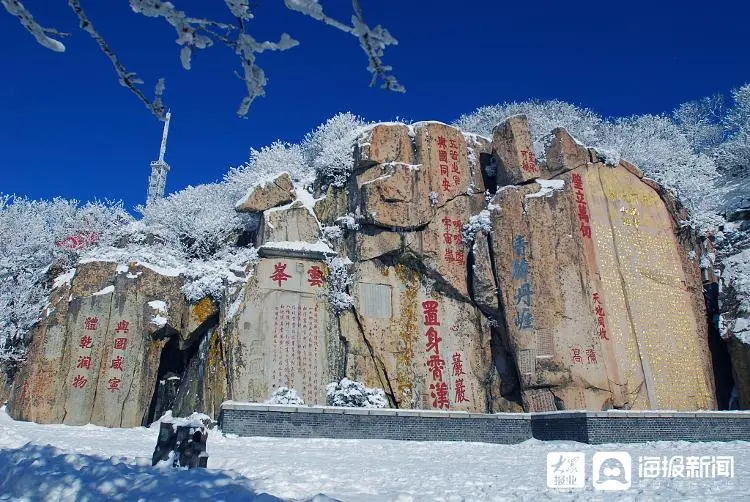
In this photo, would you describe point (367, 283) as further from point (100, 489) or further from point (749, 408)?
point (100, 489)

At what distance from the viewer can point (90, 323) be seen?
1374 cm

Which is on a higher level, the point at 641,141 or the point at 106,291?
the point at 641,141

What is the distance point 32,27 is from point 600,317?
1264 cm

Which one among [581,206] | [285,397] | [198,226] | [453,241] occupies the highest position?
[198,226]

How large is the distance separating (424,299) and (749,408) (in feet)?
24.9

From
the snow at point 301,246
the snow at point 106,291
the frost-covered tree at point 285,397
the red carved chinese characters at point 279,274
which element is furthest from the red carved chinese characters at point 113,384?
the snow at point 301,246

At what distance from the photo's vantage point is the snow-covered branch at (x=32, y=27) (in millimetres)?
2557

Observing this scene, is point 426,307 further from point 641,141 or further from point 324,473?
point 641,141

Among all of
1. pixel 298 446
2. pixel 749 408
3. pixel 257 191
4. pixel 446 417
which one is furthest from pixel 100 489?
pixel 749 408

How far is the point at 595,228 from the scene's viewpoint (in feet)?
47.0

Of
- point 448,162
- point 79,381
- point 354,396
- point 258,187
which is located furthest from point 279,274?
point 448,162

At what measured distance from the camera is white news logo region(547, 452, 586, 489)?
235 inches

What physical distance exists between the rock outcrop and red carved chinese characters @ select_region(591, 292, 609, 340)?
3 cm

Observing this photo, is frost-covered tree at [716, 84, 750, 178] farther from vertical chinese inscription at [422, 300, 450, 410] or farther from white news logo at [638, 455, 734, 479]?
white news logo at [638, 455, 734, 479]
